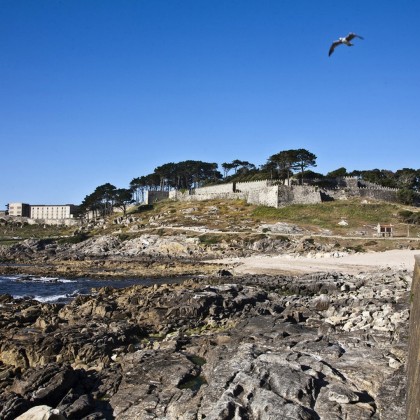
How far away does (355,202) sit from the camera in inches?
3297

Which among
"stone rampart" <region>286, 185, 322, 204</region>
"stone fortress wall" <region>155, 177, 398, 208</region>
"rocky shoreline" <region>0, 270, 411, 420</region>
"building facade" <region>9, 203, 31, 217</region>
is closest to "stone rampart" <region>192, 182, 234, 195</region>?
"stone fortress wall" <region>155, 177, 398, 208</region>

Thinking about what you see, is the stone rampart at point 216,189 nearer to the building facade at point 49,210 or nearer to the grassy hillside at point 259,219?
the grassy hillside at point 259,219

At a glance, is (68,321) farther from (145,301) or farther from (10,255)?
(10,255)

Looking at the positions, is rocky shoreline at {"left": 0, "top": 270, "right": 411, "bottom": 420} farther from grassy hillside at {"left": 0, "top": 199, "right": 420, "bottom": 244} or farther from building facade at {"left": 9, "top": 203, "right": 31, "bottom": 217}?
building facade at {"left": 9, "top": 203, "right": 31, "bottom": 217}

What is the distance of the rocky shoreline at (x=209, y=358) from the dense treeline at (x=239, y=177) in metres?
66.5

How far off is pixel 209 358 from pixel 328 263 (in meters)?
32.1

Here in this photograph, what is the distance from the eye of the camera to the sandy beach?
1685 inches

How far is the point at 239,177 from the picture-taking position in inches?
4409

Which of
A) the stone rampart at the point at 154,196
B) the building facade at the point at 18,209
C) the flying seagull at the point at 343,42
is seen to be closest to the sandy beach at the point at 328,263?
the flying seagull at the point at 343,42

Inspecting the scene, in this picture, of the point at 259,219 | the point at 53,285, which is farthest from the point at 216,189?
the point at 53,285

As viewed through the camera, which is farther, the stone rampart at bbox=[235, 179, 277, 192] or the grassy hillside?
the stone rampart at bbox=[235, 179, 277, 192]

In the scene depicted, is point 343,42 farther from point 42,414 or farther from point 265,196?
point 265,196

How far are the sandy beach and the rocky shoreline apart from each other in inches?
585

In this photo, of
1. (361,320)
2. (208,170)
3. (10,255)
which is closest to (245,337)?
(361,320)
